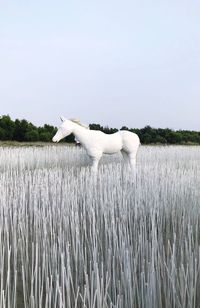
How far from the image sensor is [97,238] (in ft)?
8.87

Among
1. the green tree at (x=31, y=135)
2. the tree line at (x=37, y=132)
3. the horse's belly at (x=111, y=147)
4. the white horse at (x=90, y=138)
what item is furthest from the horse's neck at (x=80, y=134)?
the green tree at (x=31, y=135)

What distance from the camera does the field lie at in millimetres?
1750

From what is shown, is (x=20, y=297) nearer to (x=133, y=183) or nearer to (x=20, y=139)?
(x=133, y=183)

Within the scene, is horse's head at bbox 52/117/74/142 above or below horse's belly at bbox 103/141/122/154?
above

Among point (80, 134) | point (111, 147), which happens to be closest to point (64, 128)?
point (80, 134)

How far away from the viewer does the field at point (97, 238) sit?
175cm

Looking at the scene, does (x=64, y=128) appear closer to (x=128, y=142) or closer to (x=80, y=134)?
(x=80, y=134)

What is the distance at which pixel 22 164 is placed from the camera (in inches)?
321

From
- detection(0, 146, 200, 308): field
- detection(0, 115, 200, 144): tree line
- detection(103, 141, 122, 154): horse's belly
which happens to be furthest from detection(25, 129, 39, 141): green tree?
detection(103, 141, 122, 154): horse's belly

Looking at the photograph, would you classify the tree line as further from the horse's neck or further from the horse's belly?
the horse's neck

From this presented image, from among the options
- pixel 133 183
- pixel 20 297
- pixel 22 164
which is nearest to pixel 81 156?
pixel 22 164

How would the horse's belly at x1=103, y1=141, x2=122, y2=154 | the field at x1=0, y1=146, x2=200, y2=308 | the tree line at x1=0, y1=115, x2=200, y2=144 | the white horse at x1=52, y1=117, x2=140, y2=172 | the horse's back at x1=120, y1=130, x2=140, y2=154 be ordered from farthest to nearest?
the tree line at x1=0, y1=115, x2=200, y2=144 → the horse's back at x1=120, y1=130, x2=140, y2=154 → the horse's belly at x1=103, y1=141, x2=122, y2=154 → the white horse at x1=52, y1=117, x2=140, y2=172 → the field at x1=0, y1=146, x2=200, y2=308

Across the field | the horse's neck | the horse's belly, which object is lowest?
the field

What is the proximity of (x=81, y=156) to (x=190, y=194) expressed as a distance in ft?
16.8
